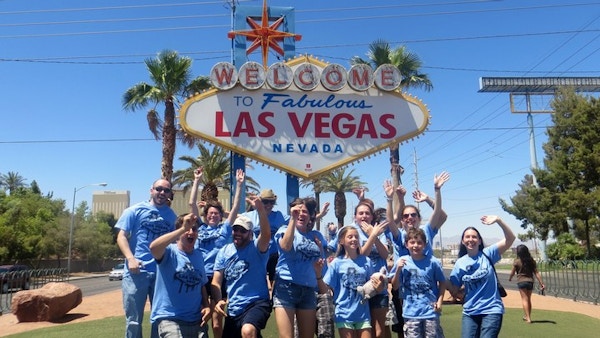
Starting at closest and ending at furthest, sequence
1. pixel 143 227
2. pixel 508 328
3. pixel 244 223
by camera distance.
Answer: pixel 244 223 < pixel 143 227 < pixel 508 328

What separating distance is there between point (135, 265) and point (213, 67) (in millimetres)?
5424

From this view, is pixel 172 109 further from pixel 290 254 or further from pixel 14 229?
pixel 14 229

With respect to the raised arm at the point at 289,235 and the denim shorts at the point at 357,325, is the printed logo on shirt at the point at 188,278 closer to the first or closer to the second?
the raised arm at the point at 289,235

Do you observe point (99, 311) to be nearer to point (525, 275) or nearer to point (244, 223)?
point (244, 223)

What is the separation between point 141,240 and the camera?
197 inches

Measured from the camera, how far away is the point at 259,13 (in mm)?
10758

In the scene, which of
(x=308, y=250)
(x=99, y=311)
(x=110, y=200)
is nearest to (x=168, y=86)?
(x=99, y=311)

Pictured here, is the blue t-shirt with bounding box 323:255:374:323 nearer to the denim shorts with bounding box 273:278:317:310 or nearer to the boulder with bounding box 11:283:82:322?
the denim shorts with bounding box 273:278:317:310

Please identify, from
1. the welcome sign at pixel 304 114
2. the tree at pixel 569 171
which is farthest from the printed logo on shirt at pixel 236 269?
the tree at pixel 569 171

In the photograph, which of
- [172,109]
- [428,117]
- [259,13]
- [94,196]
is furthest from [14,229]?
[94,196]

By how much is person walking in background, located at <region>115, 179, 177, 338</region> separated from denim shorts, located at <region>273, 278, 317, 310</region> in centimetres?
134

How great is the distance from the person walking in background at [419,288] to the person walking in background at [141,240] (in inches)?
98.6

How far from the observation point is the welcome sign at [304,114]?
362 inches

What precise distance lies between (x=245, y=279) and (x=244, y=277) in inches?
0.8
